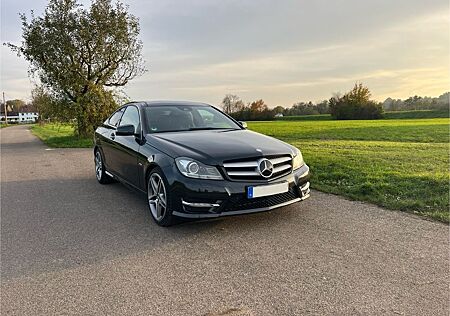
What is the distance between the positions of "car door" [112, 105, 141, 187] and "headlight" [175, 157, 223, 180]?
1.24 m

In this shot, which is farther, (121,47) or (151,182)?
(121,47)

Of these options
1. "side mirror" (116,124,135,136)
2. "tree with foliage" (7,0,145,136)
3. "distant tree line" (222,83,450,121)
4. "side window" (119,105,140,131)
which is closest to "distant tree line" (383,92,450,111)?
"distant tree line" (222,83,450,121)

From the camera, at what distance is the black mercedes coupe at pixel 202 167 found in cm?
388

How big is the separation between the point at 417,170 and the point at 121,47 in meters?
16.0

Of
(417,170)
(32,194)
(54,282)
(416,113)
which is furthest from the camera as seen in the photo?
(416,113)

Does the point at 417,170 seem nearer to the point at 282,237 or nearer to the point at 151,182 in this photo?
the point at 282,237

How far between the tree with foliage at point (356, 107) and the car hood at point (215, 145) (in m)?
61.9

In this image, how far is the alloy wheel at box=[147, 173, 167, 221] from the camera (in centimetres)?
429

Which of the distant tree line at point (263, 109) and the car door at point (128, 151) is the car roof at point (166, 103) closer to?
the car door at point (128, 151)

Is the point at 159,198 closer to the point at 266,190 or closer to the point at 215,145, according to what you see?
the point at 215,145

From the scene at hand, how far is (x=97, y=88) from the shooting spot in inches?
723

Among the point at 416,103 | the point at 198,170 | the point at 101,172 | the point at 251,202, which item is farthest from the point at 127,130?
the point at 416,103

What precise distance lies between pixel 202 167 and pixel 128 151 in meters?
1.81

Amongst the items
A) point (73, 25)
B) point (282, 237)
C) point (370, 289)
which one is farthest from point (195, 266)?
point (73, 25)
